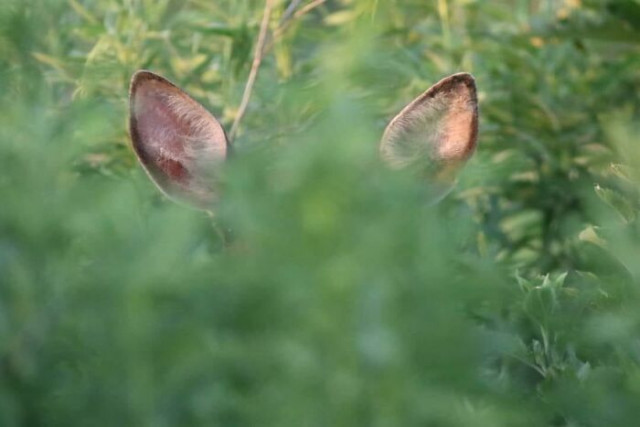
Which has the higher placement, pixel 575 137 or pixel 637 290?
pixel 637 290

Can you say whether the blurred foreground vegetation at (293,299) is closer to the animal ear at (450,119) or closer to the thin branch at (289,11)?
the animal ear at (450,119)

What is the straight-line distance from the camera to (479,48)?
15.8 feet

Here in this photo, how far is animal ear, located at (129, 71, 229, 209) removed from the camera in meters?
3.43

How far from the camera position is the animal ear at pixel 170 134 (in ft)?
11.3

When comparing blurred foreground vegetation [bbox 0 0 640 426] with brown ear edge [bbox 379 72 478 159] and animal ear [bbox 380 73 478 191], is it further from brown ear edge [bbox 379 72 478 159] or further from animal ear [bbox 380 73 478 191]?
brown ear edge [bbox 379 72 478 159]

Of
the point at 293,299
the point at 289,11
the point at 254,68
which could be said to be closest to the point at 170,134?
the point at 254,68

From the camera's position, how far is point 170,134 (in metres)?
3.64

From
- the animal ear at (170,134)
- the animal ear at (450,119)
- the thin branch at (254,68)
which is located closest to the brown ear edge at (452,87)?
the animal ear at (450,119)

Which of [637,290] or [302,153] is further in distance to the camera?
[637,290]

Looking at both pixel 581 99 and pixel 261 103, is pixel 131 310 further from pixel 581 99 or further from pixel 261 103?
pixel 581 99

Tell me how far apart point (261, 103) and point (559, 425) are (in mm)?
2171

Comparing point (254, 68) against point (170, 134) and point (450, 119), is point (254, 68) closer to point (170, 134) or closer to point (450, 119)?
point (170, 134)

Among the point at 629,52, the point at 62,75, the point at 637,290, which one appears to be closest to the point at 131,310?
the point at 637,290

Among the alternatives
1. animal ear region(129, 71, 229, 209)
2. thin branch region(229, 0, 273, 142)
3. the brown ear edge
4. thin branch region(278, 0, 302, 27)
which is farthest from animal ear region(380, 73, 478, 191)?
thin branch region(278, 0, 302, 27)
